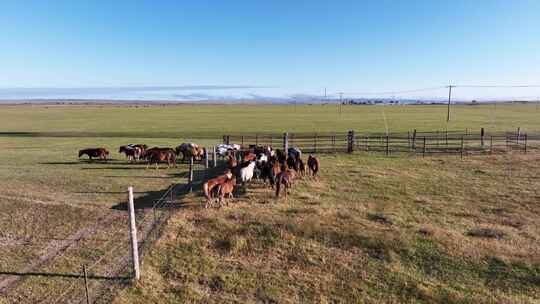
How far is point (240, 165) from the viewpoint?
15.3 metres

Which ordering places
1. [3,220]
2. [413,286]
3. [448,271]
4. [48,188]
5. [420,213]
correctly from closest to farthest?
[413,286] < [448,271] < [3,220] < [420,213] < [48,188]

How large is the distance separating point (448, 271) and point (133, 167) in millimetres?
16378

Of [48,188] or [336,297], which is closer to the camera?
[336,297]

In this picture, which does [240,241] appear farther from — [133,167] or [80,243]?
[133,167]

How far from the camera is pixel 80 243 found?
9.13 meters

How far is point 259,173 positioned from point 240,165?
93 centimetres

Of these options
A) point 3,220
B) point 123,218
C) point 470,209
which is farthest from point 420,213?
point 3,220

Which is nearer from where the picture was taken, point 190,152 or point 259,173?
point 259,173

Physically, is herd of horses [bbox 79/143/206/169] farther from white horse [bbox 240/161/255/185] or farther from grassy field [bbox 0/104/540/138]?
grassy field [bbox 0/104/540/138]

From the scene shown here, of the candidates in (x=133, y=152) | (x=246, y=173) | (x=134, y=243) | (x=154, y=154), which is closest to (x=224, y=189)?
(x=246, y=173)

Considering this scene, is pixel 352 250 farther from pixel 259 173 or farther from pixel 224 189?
pixel 259 173

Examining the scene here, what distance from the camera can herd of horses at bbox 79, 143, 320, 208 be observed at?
1226 cm

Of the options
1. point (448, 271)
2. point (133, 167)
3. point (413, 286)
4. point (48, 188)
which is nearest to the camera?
point (413, 286)

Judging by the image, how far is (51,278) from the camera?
7.52 meters
